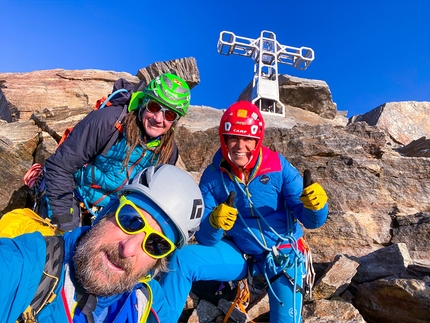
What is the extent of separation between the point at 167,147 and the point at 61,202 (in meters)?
2.12

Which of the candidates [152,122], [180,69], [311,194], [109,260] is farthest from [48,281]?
[180,69]

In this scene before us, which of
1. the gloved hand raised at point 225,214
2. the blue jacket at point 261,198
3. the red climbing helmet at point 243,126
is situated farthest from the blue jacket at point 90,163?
the gloved hand raised at point 225,214

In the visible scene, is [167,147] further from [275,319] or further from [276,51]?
[276,51]

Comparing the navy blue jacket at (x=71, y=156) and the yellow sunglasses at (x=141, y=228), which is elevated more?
the navy blue jacket at (x=71, y=156)

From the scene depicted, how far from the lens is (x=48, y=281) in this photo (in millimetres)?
2525

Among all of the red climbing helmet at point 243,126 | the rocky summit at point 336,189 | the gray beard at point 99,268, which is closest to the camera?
the gray beard at point 99,268

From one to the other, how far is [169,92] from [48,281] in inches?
153

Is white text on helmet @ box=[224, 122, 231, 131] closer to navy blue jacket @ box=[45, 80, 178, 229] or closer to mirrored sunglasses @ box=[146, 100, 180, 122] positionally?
mirrored sunglasses @ box=[146, 100, 180, 122]

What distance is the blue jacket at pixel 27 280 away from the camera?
2.24 meters

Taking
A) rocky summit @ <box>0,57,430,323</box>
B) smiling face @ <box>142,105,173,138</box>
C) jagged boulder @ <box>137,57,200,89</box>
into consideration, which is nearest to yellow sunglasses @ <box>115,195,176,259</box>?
smiling face @ <box>142,105,173,138</box>

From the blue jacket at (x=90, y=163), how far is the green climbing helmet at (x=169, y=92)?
2.11 feet

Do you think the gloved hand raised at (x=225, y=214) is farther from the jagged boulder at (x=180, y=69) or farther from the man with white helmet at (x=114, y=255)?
the jagged boulder at (x=180, y=69)

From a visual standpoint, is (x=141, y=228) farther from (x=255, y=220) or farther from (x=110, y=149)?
(x=255, y=220)

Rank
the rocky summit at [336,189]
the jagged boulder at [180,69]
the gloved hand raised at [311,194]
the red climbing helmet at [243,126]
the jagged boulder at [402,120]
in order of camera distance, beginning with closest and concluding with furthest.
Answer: the gloved hand raised at [311,194] → the red climbing helmet at [243,126] → the rocky summit at [336,189] → the jagged boulder at [180,69] → the jagged boulder at [402,120]
